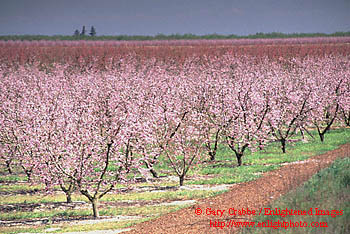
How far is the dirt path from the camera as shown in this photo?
48.0ft

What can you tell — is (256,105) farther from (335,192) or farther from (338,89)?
(335,192)

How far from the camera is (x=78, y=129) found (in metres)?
19.0

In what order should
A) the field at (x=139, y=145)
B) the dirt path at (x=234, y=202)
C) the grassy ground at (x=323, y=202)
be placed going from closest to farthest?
the grassy ground at (x=323, y=202) < the dirt path at (x=234, y=202) < the field at (x=139, y=145)

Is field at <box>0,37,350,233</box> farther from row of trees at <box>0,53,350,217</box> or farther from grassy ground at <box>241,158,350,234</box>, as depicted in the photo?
grassy ground at <box>241,158,350,234</box>

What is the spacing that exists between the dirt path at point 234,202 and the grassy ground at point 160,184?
41.5 inches

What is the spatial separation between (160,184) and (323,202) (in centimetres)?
1072

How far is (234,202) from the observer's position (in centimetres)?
1605

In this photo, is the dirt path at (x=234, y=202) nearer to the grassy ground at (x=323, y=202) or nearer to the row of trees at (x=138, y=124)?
the grassy ground at (x=323, y=202)

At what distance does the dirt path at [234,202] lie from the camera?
1462cm
